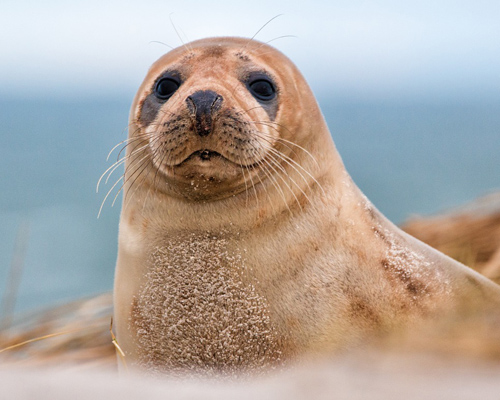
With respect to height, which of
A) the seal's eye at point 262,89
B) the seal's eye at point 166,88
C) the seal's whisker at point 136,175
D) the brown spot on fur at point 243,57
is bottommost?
the seal's whisker at point 136,175

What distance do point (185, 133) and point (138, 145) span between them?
1.58ft

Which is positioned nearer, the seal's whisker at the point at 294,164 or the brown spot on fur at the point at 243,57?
the seal's whisker at the point at 294,164

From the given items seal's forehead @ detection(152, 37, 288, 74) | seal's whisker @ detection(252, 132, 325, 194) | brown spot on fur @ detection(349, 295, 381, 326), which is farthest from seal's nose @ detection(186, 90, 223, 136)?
brown spot on fur @ detection(349, 295, 381, 326)

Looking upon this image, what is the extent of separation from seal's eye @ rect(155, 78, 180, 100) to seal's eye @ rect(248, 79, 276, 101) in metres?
0.32

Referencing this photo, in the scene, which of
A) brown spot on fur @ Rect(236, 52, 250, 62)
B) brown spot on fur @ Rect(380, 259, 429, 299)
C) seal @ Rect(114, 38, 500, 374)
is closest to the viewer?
seal @ Rect(114, 38, 500, 374)

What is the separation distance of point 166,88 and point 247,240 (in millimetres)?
732

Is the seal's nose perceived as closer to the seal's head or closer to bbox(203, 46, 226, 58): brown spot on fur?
the seal's head

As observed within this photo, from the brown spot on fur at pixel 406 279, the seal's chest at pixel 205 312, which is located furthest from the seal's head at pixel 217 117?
the brown spot on fur at pixel 406 279

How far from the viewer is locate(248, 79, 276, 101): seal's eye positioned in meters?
2.79

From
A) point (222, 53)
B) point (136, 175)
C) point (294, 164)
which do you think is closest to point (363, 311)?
point (294, 164)

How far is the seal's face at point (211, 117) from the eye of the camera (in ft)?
8.11

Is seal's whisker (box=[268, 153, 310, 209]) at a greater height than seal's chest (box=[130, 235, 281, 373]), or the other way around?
seal's whisker (box=[268, 153, 310, 209])

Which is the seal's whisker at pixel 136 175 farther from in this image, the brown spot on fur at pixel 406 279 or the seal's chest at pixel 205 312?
the brown spot on fur at pixel 406 279

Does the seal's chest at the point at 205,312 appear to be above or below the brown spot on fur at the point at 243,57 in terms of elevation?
below
